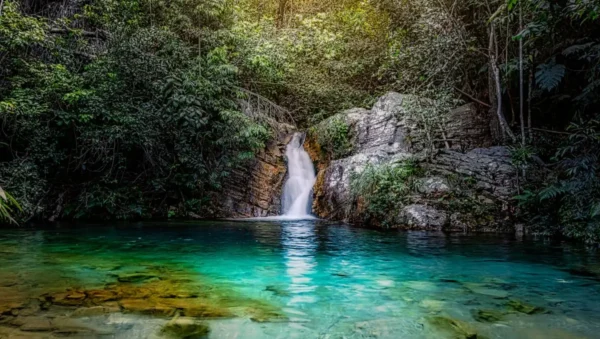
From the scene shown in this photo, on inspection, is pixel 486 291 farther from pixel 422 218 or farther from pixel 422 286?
→ pixel 422 218

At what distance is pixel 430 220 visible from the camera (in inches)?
349

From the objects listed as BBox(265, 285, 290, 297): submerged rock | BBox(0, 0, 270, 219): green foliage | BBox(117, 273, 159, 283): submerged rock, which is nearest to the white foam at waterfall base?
BBox(0, 0, 270, 219): green foliage

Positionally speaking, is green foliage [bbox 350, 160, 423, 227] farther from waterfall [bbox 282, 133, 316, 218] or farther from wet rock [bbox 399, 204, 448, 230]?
waterfall [bbox 282, 133, 316, 218]

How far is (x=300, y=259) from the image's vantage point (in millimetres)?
5605

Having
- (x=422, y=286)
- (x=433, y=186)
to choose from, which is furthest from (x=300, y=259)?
(x=433, y=186)

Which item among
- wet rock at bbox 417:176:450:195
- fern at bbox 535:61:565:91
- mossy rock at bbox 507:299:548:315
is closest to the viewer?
mossy rock at bbox 507:299:548:315

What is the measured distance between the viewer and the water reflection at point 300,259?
386 centimetres

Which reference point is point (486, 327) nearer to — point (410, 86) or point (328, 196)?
point (328, 196)

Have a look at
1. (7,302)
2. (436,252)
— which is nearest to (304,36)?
(436,252)

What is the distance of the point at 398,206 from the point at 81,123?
8562 millimetres

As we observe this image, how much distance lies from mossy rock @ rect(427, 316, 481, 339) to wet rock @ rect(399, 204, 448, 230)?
5.92 meters

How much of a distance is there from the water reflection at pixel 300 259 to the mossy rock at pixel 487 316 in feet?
4.49

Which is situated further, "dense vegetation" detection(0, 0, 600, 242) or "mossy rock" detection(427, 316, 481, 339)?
"dense vegetation" detection(0, 0, 600, 242)

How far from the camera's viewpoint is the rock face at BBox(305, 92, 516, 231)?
8.89 meters
